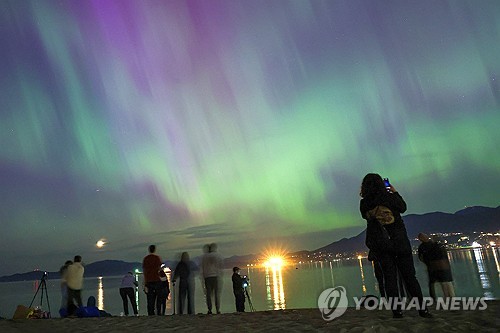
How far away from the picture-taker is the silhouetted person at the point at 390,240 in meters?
6.07

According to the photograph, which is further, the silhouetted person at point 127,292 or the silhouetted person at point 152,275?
the silhouetted person at point 127,292

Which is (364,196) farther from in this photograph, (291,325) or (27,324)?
(27,324)

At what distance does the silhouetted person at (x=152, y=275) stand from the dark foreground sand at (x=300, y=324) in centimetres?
284

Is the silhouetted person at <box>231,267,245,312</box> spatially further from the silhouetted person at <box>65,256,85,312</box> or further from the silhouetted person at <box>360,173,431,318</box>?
the silhouetted person at <box>360,173,431,318</box>

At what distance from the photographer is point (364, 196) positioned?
21.2ft

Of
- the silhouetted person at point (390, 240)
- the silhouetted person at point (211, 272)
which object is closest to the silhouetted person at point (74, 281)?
the silhouetted person at point (211, 272)

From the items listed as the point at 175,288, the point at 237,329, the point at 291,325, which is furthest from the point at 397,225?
the point at 175,288

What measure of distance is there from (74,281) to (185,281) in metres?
3.51

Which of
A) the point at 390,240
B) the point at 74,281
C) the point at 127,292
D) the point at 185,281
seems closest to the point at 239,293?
the point at 185,281

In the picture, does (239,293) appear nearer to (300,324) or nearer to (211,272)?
(211,272)

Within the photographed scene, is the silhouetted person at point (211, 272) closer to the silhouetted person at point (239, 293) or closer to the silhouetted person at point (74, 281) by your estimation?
the silhouetted person at point (239, 293)

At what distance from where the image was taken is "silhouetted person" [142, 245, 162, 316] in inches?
456

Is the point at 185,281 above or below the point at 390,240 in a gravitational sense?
below

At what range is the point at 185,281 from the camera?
12.2 m
